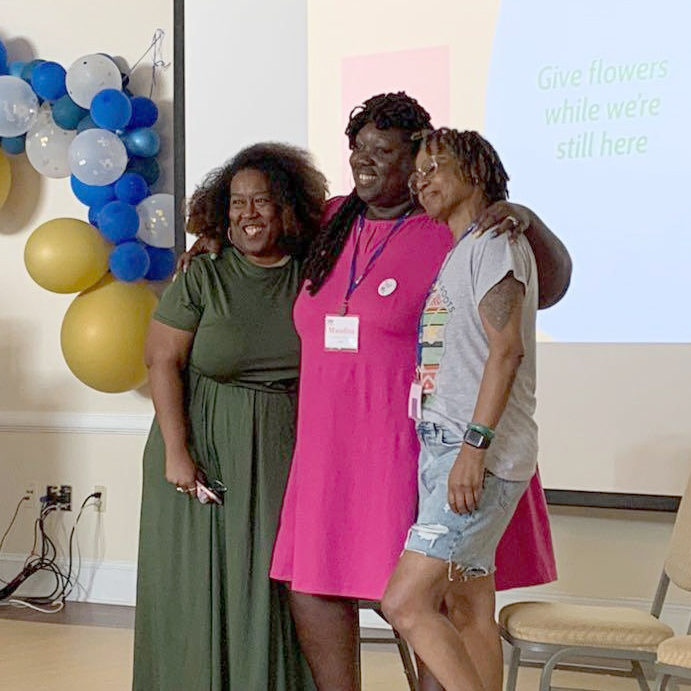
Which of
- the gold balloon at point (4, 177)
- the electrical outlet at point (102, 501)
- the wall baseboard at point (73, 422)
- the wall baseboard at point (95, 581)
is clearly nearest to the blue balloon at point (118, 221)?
the gold balloon at point (4, 177)

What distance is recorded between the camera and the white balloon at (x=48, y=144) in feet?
13.8

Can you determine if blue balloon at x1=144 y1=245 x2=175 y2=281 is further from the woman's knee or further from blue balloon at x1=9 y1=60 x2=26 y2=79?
the woman's knee

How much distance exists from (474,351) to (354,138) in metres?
0.54

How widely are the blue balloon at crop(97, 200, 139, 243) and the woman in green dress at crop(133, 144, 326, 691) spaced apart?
1.55 metres

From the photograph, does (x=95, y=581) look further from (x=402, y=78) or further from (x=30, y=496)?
(x=402, y=78)

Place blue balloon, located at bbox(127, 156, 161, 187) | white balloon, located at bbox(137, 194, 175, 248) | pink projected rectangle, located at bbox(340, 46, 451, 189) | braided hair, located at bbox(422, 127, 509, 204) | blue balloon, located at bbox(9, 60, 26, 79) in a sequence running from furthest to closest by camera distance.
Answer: blue balloon, located at bbox(9, 60, 26, 79) → blue balloon, located at bbox(127, 156, 161, 187) → white balloon, located at bbox(137, 194, 175, 248) → pink projected rectangle, located at bbox(340, 46, 451, 189) → braided hair, located at bbox(422, 127, 509, 204)

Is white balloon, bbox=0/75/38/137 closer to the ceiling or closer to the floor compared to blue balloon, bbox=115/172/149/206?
closer to the ceiling

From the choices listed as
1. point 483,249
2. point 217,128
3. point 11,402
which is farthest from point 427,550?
point 11,402

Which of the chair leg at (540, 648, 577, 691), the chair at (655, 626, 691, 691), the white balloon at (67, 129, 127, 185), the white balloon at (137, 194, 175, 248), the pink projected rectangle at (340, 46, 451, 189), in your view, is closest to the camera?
the chair at (655, 626, 691, 691)

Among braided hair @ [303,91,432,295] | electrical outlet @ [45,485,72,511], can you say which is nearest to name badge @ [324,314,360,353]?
braided hair @ [303,91,432,295]

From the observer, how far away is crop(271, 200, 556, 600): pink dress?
7.25 feet

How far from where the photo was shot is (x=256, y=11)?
3877 millimetres

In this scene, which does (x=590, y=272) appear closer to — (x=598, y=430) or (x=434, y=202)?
(x=598, y=430)

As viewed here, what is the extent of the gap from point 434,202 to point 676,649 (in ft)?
3.16
